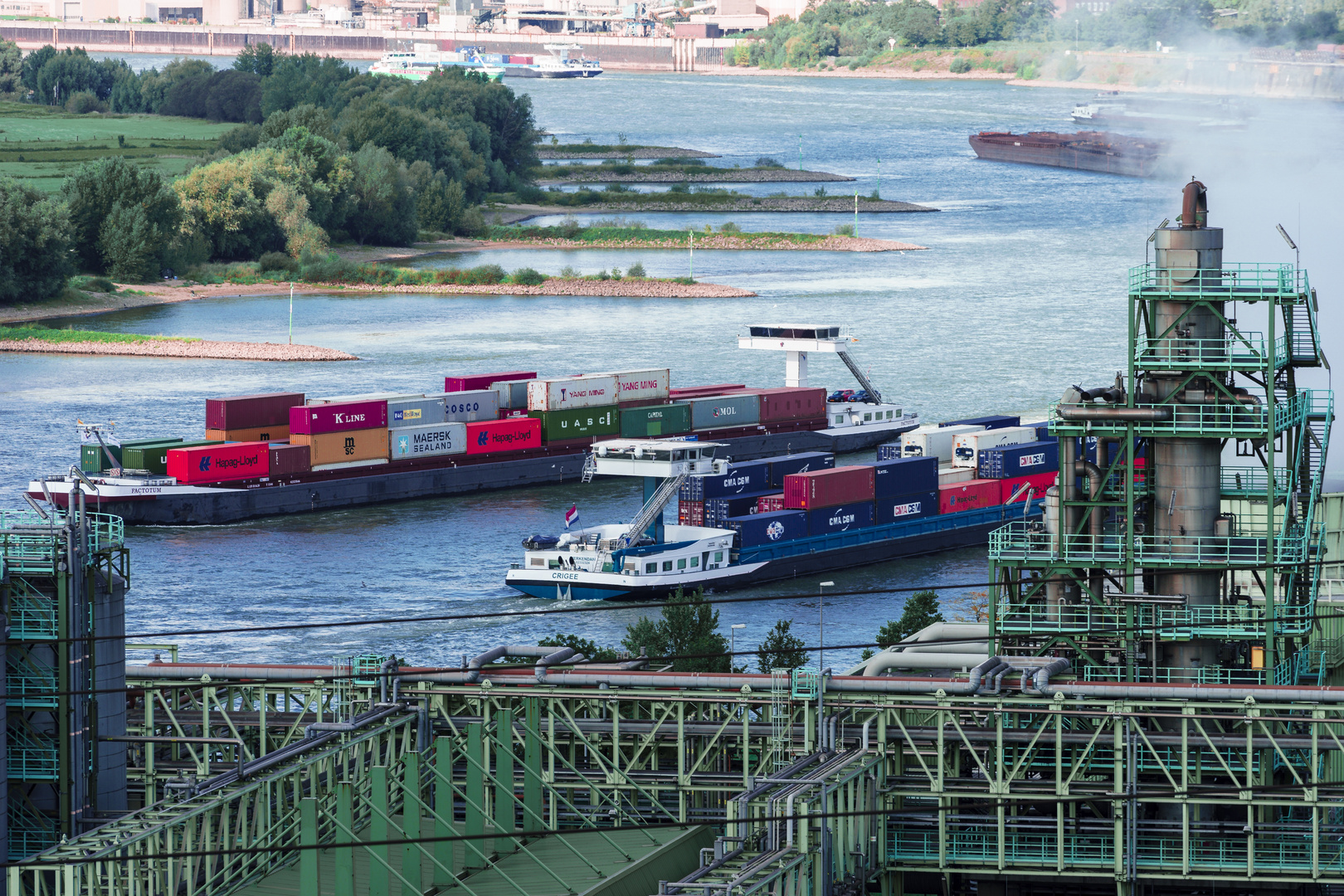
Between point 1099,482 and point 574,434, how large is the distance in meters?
46.1

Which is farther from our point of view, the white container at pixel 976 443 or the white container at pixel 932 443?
the white container at pixel 932 443

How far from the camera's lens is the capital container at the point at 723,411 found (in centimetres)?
7612

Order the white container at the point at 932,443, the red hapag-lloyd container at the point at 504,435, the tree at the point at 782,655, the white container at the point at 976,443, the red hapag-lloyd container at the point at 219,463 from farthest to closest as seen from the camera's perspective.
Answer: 1. the red hapag-lloyd container at the point at 504,435
2. the white container at the point at 932,443
3. the white container at the point at 976,443
4. the red hapag-lloyd container at the point at 219,463
5. the tree at the point at 782,655

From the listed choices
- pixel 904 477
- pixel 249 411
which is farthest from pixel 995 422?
pixel 249 411

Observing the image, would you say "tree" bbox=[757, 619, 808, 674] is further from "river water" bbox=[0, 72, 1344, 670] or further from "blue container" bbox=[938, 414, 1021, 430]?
"blue container" bbox=[938, 414, 1021, 430]

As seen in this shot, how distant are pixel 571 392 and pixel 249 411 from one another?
12.0 meters

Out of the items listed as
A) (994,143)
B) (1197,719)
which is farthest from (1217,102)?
(994,143)

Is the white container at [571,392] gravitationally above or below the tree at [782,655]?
above

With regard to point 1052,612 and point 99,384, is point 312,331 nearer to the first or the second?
point 99,384

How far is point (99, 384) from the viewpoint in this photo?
87.0 meters

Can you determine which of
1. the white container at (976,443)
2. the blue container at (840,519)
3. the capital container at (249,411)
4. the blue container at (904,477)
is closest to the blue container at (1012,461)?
the white container at (976,443)

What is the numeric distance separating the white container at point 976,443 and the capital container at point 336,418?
19894mm

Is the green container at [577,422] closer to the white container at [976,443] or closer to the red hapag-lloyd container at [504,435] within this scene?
the red hapag-lloyd container at [504,435]

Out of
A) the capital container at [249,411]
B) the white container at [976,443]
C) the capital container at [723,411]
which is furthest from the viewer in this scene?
the capital container at [723,411]
